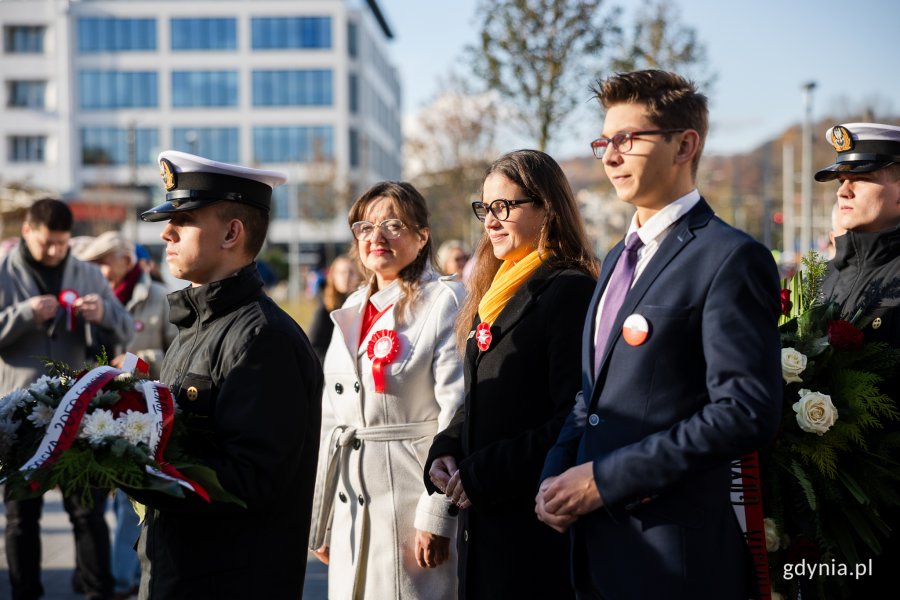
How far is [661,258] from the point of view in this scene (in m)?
2.58

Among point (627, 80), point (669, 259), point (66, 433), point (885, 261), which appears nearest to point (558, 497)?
point (669, 259)

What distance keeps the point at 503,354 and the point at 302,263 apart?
67.7m

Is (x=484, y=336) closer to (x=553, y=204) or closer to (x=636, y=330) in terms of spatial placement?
(x=553, y=204)

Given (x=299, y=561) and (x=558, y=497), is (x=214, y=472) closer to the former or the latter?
(x=299, y=561)

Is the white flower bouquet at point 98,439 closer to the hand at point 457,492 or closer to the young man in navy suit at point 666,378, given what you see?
the hand at point 457,492

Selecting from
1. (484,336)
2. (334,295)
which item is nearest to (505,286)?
(484,336)

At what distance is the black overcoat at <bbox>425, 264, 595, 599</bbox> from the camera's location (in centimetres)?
325

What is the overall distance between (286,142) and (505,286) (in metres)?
67.0

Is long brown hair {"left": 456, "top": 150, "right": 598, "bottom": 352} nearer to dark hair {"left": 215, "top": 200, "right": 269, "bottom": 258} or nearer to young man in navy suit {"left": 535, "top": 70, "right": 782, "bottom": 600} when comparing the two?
young man in navy suit {"left": 535, "top": 70, "right": 782, "bottom": 600}

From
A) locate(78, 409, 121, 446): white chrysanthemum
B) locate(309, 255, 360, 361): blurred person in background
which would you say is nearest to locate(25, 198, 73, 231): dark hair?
locate(309, 255, 360, 361): blurred person in background

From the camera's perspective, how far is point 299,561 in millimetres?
3242

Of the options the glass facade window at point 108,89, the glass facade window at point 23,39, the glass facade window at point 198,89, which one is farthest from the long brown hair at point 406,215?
the glass facade window at point 23,39

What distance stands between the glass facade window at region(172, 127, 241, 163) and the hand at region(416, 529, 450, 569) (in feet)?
220

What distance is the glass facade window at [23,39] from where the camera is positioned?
214 feet
